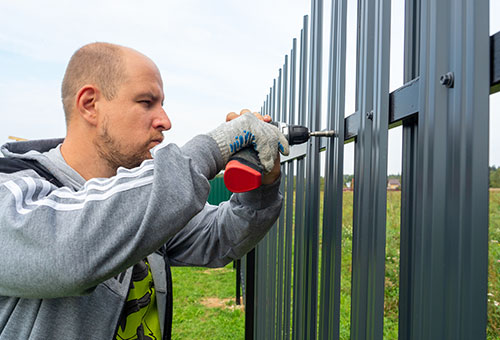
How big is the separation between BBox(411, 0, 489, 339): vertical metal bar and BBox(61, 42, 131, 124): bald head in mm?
1155

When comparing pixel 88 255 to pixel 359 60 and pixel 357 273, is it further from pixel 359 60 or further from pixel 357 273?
pixel 359 60

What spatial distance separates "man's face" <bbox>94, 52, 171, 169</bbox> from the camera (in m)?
1.50

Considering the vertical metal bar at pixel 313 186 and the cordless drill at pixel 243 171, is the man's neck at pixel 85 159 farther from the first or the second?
the vertical metal bar at pixel 313 186

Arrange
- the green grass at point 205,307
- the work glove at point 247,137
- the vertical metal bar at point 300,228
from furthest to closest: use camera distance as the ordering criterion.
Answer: the green grass at point 205,307 < the vertical metal bar at point 300,228 < the work glove at point 247,137

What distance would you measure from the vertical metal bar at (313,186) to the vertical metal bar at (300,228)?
105 millimetres

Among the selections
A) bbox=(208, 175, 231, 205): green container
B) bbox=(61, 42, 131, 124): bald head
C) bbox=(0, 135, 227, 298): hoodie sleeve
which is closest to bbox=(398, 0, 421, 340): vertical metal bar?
bbox=(0, 135, 227, 298): hoodie sleeve

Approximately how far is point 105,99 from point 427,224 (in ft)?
4.12

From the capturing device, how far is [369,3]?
111 centimetres

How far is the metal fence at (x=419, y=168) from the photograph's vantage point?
66 cm

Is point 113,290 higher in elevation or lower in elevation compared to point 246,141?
lower

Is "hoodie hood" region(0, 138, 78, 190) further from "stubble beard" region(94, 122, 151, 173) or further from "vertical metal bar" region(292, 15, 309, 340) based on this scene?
"vertical metal bar" region(292, 15, 309, 340)

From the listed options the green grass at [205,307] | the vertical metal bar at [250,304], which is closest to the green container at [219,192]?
the green grass at [205,307]

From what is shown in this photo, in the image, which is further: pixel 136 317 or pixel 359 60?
pixel 136 317

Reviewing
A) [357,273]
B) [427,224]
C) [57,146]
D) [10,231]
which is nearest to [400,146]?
[427,224]
